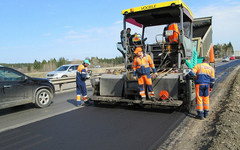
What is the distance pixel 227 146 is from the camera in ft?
11.2

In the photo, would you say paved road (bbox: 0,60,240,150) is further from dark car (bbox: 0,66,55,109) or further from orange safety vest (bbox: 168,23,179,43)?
orange safety vest (bbox: 168,23,179,43)

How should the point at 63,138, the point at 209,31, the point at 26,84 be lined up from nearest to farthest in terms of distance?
the point at 63,138, the point at 26,84, the point at 209,31

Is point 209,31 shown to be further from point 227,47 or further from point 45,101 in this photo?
point 227,47

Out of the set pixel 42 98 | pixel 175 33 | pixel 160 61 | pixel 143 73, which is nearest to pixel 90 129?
pixel 143 73

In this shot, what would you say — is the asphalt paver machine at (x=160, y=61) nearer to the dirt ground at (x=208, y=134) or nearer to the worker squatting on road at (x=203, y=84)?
the worker squatting on road at (x=203, y=84)

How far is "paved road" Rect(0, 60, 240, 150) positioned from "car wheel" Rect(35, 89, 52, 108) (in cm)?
56

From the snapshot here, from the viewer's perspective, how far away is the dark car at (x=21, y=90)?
20.5 ft

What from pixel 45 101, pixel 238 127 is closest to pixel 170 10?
pixel 238 127

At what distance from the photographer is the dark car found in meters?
6.25

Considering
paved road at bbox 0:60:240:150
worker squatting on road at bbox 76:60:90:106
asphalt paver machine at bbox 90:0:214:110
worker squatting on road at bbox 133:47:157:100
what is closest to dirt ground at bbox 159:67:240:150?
paved road at bbox 0:60:240:150

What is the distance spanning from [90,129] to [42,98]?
3375 mm

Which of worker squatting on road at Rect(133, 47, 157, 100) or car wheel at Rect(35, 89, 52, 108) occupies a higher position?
worker squatting on road at Rect(133, 47, 157, 100)

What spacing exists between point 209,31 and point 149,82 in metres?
5.82

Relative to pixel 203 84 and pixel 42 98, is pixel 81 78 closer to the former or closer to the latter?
pixel 42 98
